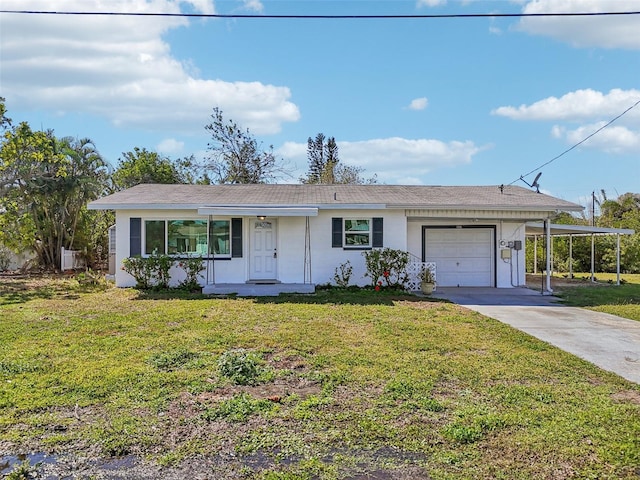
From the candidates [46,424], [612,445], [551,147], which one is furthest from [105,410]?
[551,147]

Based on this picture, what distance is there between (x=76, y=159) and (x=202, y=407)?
18.6 metres

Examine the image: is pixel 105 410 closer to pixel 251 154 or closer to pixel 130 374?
pixel 130 374

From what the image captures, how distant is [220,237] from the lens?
552 inches

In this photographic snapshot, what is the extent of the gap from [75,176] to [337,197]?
12.1 m

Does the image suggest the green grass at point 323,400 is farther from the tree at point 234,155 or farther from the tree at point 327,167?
the tree at point 327,167

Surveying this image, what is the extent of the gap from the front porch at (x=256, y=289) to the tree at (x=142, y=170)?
46.4 ft

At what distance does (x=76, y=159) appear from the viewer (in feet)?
64.6

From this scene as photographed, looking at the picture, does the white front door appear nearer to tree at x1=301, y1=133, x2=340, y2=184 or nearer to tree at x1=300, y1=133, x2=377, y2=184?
tree at x1=300, y1=133, x2=377, y2=184

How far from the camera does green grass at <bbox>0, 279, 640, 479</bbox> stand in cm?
352

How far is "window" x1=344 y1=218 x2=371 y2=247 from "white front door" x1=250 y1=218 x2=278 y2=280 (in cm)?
224

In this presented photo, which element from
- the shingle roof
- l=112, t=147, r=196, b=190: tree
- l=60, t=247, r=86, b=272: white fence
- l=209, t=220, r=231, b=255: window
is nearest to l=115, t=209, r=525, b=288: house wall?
l=209, t=220, r=231, b=255: window

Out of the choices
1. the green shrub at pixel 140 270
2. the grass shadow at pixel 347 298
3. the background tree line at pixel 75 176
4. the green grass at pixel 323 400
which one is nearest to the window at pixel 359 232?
the grass shadow at pixel 347 298

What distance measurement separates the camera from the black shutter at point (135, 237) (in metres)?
13.8

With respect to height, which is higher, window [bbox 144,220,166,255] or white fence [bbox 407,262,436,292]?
window [bbox 144,220,166,255]
